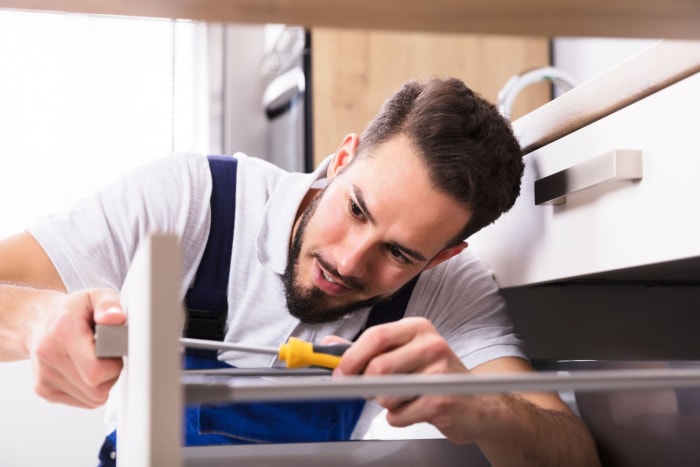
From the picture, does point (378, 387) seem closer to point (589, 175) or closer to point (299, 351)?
point (299, 351)

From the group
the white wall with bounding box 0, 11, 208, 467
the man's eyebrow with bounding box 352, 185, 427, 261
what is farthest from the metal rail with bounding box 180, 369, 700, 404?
the white wall with bounding box 0, 11, 208, 467

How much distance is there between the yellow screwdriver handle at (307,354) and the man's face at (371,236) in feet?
→ 1.28

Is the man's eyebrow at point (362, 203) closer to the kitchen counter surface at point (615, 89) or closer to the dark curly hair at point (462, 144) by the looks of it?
the dark curly hair at point (462, 144)

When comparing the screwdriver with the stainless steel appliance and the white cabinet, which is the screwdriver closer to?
the white cabinet

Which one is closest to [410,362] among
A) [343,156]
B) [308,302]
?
[308,302]

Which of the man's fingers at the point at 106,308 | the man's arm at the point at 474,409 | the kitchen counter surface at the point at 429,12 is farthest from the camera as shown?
the man's arm at the point at 474,409

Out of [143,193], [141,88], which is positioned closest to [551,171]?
[143,193]

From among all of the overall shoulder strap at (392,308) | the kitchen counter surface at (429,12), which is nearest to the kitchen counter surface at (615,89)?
the overall shoulder strap at (392,308)

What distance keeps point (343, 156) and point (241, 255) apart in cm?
19

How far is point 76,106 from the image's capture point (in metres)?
2.13

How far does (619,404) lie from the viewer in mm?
695

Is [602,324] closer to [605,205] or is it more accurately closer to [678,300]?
[678,300]

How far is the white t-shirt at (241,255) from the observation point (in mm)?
959

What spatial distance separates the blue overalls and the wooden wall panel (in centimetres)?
97
